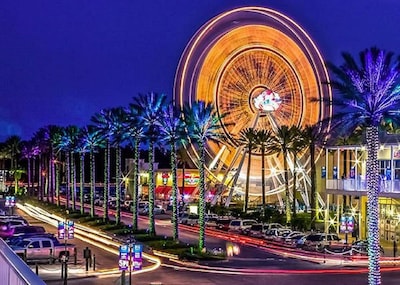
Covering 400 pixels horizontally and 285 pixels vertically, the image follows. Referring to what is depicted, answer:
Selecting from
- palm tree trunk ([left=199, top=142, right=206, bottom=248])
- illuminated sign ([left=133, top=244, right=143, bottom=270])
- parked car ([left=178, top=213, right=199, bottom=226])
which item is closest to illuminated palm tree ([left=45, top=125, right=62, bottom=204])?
parked car ([left=178, top=213, right=199, bottom=226])

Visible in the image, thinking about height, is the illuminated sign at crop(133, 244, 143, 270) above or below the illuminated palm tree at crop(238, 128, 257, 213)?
below

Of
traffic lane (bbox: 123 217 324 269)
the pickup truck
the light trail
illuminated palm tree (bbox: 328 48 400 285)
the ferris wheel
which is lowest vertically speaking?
traffic lane (bbox: 123 217 324 269)

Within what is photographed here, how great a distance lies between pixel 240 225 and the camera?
65.4 meters

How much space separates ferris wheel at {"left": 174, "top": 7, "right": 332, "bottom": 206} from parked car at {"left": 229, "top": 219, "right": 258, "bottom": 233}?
17.2m

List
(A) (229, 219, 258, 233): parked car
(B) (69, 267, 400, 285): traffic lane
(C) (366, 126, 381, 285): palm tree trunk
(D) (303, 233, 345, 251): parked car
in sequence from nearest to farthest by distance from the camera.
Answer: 1. (C) (366, 126, 381, 285): palm tree trunk
2. (B) (69, 267, 400, 285): traffic lane
3. (D) (303, 233, 345, 251): parked car
4. (A) (229, 219, 258, 233): parked car

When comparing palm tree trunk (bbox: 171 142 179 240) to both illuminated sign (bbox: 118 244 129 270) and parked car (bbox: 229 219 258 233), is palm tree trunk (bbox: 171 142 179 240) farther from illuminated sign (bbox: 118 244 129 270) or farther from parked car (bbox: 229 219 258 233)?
illuminated sign (bbox: 118 244 129 270)

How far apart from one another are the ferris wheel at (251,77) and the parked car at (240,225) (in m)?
17.2

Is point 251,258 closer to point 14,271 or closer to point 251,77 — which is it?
point 14,271

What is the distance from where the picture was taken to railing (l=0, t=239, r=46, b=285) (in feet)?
22.7

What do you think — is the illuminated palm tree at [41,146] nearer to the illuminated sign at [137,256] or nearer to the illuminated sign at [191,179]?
the illuminated sign at [191,179]

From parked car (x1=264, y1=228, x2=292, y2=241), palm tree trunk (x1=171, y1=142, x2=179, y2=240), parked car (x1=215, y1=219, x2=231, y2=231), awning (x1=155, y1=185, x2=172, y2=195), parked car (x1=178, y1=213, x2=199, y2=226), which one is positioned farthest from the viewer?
awning (x1=155, y1=185, x2=172, y2=195)

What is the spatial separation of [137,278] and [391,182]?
23.7 m

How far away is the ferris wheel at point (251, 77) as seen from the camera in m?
85.0

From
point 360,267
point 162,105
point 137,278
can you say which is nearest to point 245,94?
point 162,105
